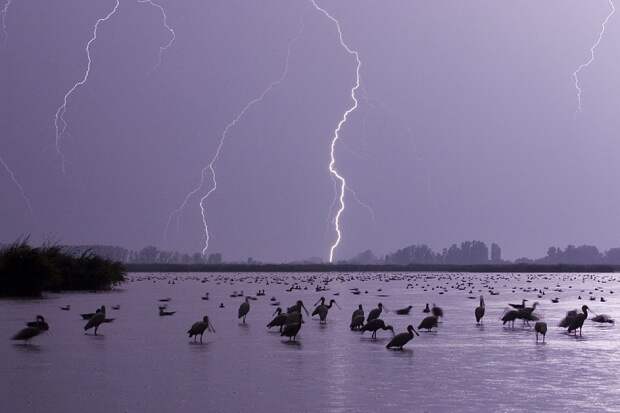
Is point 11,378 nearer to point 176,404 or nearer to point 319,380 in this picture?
point 176,404

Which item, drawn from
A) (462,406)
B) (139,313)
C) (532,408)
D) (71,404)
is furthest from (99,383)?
(139,313)

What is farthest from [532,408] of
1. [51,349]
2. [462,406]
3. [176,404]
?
[51,349]

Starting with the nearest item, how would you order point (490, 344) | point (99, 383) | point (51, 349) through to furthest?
1. point (99, 383)
2. point (51, 349)
3. point (490, 344)

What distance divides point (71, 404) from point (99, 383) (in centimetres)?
210

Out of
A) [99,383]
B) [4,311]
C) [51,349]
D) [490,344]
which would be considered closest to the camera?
[99,383]

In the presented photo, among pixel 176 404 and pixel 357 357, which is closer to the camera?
pixel 176 404

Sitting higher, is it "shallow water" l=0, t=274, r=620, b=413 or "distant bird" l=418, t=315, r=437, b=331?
"distant bird" l=418, t=315, r=437, b=331

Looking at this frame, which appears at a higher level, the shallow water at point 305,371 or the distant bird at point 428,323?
the distant bird at point 428,323

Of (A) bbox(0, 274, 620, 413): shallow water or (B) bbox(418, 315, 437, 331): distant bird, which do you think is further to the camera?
(B) bbox(418, 315, 437, 331): distant bird

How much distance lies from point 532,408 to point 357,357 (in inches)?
263

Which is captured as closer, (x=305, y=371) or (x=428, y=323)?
(x=305, y=371)

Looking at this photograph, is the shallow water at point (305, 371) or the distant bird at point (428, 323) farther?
the distant bird at point (428, 323)

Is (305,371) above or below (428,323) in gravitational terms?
below

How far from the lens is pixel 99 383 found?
14711 millimetres
